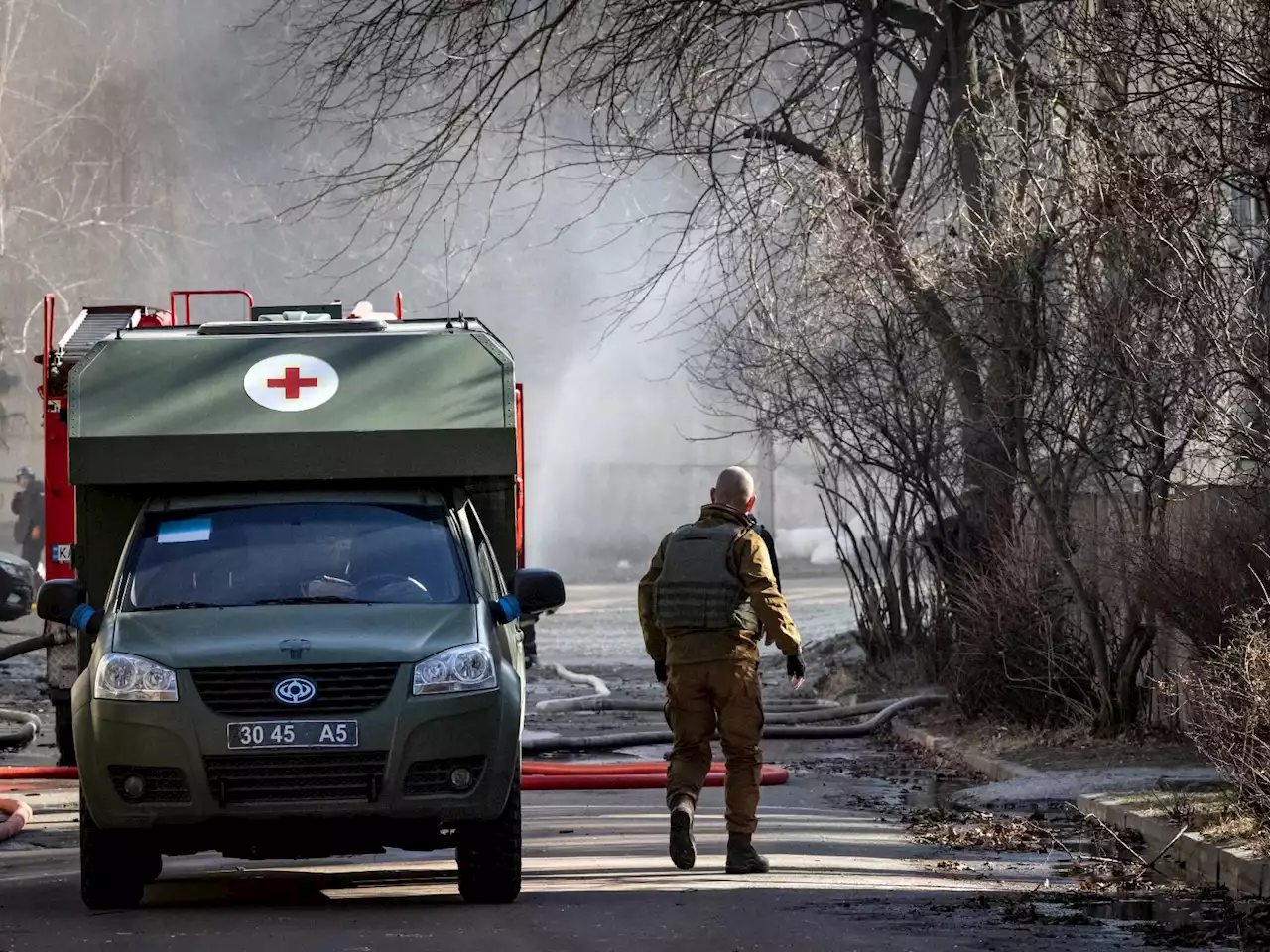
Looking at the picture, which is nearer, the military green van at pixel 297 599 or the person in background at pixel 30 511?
the military green van at pixel 297 599

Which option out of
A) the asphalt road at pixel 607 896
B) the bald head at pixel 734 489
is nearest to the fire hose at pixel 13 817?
the asphalt road at pixel 607 896

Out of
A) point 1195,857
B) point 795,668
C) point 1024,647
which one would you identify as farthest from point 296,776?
point 1024,647

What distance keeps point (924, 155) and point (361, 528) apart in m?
12.1

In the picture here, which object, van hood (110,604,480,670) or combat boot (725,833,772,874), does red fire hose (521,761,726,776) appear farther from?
van hood (110,604,480,670)

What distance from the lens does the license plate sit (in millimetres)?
8422

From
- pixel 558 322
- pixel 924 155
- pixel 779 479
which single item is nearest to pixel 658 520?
pixel 779 479

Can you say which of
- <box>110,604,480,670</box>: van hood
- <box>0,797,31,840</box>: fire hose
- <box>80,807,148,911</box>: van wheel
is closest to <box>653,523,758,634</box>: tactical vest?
<box>110,604,480,670</box>: van hood

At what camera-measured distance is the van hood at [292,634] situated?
851 cm

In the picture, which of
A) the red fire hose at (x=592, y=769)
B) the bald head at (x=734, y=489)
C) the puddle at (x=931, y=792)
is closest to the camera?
the bald head at (x=734, y=489)

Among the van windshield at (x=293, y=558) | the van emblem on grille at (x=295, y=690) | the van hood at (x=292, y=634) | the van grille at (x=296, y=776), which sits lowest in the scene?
the van grille at (x=296, y=776)

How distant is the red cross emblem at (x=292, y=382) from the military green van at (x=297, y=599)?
0.03 ft

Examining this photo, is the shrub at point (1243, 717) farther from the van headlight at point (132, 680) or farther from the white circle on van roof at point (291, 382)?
the van headlight at point (132, 680)

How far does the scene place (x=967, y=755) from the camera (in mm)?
15609

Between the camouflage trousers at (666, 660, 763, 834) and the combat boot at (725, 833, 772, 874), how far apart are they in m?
0.04
